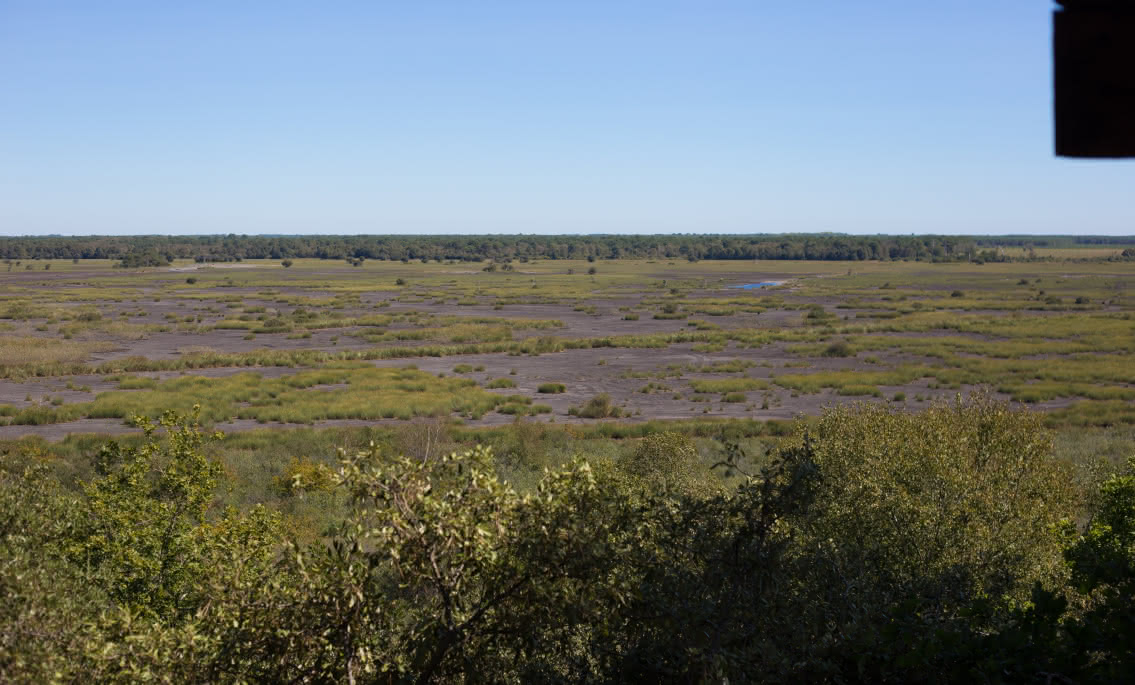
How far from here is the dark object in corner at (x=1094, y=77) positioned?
1.90 metres

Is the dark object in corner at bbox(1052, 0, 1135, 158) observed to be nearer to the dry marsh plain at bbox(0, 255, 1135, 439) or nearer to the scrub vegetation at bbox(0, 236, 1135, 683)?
the scrub vegetation at bbox(0, 236, 1135, 683)

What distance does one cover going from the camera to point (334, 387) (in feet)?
175

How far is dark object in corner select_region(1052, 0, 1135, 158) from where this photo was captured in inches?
74.9

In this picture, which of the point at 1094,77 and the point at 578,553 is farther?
the point at 578,553

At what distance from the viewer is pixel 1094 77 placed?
1930 mm

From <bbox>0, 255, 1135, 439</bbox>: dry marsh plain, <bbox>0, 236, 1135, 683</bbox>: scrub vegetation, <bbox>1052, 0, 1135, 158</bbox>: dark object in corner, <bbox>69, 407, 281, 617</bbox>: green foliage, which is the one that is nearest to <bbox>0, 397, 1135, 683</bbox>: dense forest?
<bbox>0, 236, 1135, 683</bbox>: scrub vegetation

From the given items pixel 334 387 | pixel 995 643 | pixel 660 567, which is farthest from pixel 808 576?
pixel 334 387

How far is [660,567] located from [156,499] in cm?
661

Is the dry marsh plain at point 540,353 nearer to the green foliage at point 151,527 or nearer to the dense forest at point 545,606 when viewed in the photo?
the green foliage at point 151,527

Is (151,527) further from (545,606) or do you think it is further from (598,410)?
(598,410)

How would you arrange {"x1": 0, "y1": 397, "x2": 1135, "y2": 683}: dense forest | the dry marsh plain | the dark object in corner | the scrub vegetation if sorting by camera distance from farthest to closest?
the dry marsh plain
the scrub vegetation
{"x1": 0, "y1": 397, "x2": 1135, "y2": 683}: dense forest
the dark object in corner

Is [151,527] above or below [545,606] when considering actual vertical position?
below

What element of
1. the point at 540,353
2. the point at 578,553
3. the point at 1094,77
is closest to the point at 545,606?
the point at 578,553

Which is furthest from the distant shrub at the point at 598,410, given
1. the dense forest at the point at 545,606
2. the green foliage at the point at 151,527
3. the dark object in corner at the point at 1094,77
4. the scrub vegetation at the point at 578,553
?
the dark object in corner at the point at 1094,77
